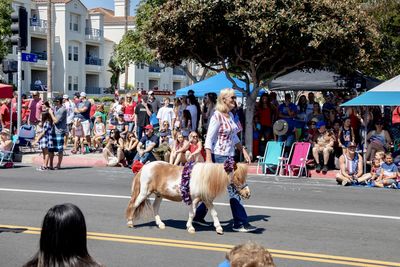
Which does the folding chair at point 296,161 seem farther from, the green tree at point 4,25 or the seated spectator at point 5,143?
the green tree at point 4,25

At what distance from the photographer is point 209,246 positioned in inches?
319

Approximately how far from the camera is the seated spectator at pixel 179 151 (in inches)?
608

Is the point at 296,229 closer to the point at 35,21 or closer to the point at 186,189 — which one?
the point at 186,189

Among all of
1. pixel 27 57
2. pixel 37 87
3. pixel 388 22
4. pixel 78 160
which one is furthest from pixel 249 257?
pixel 37 87

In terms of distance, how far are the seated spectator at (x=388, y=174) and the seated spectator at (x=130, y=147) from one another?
673cm

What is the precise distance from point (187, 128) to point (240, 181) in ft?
31.5

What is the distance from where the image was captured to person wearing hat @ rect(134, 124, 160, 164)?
1670 centimetres

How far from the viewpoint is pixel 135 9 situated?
140 ft

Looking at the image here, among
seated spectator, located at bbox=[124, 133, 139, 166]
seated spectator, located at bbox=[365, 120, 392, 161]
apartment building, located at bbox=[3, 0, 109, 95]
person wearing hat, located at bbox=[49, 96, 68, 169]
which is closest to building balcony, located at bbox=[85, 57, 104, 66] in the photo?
apartment building, located at bbox=[3, 0, 109, 95]

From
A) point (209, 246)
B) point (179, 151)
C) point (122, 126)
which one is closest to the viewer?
point (209, 246)

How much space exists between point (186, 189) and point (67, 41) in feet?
190

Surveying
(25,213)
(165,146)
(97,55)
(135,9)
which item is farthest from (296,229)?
(97,55)

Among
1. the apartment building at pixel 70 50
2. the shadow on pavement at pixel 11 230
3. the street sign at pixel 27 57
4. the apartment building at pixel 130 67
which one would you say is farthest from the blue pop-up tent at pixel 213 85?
the apartment building at pixel 130 67

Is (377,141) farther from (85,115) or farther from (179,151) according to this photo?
(85,115)
